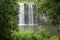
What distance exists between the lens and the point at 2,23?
9.15m

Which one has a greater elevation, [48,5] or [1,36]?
[48,5]

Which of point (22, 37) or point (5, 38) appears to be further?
point (22, 37)

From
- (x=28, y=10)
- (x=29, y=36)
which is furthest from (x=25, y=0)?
(x=29, y=36)

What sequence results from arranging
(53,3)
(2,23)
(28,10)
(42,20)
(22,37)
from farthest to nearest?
(42,20)
(28,10)
(22,37)
(53,3)
(2,23)

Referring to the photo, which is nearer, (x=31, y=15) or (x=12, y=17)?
(x=12, y=17)

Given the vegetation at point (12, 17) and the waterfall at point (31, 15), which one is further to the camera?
the waterfall at point (31, 15)

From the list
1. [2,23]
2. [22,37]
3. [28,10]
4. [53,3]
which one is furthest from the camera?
[28,10]

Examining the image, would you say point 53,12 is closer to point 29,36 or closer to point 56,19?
point 56,19

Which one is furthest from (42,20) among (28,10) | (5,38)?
(5,38)

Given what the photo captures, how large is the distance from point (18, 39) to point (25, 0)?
117 feet

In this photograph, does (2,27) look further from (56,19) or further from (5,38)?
(56,19)

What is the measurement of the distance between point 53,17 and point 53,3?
879 millimetres

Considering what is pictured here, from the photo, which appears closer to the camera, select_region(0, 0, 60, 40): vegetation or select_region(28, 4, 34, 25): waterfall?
select_region(0, 0, 60, 40): vegetation

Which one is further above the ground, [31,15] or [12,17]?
[12,17]
